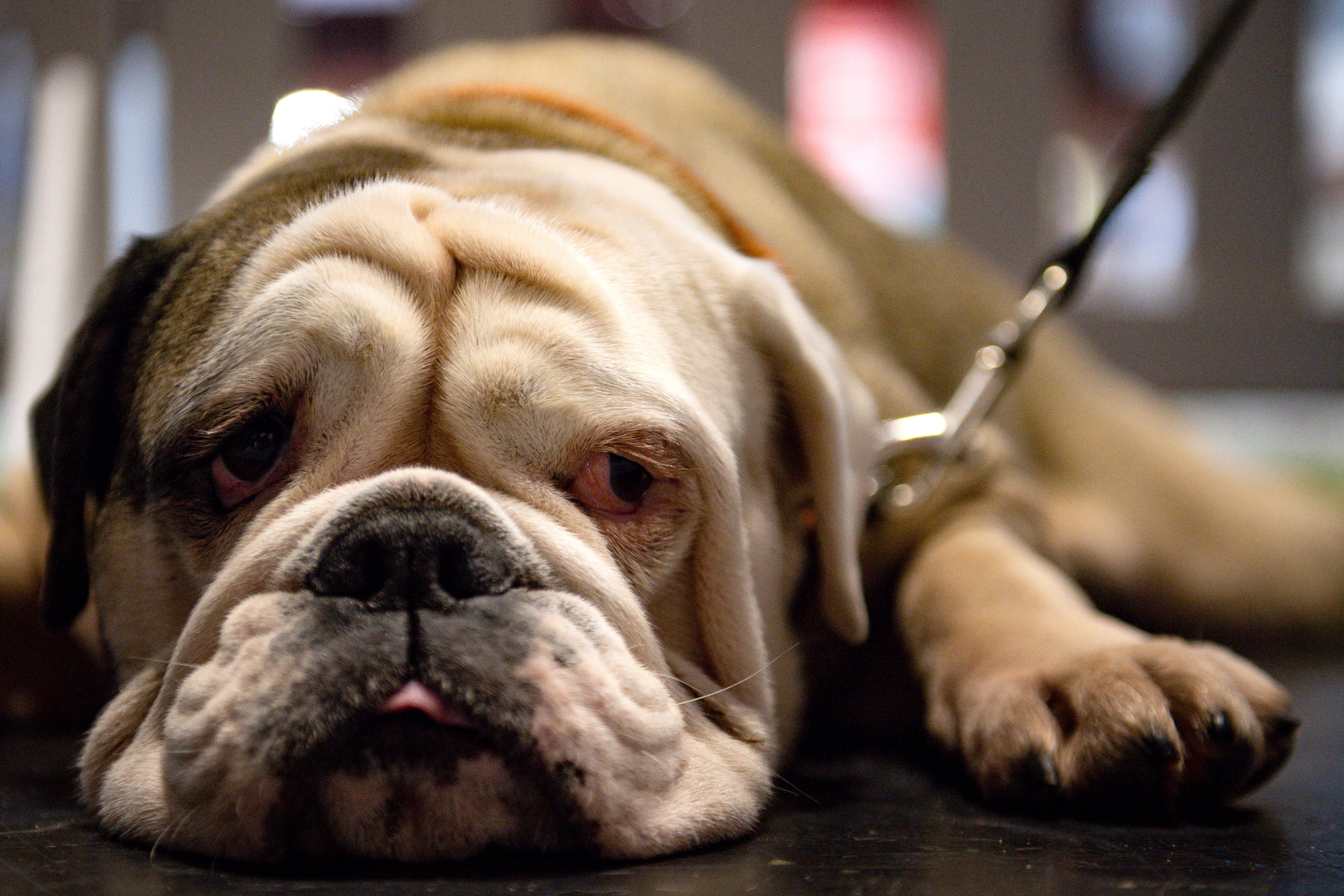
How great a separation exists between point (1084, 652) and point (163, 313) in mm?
1066

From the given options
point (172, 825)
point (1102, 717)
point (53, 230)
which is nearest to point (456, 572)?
point (172, 825)

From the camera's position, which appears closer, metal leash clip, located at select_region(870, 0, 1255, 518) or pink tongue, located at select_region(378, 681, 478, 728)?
pink tongue, located at select_region(378, 681, 478, 728)

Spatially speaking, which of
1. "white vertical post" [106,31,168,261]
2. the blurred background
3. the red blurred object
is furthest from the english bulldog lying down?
the red blurred object

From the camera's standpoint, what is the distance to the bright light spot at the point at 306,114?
1.59m

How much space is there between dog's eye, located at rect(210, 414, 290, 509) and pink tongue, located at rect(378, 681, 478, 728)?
1.09ft

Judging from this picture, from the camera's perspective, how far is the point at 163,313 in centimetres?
134

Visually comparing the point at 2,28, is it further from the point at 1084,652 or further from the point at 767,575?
the point at 1084,652

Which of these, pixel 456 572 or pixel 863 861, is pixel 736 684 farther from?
pixel 456 572

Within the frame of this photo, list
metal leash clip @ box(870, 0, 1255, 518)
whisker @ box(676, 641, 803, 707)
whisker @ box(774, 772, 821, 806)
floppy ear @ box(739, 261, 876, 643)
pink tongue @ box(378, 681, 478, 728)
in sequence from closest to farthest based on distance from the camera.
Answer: pink tongue @ box(378, 681, 478, 728)
whisker @ box(676, 641, 803, 707)
whisker @ box(774, 772, 821, 806)
floppy ear @ box(739, 261, 876, 643)
metal leash clip @ box(870, 0, 1255, 518)

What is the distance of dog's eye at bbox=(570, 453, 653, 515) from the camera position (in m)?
1.24

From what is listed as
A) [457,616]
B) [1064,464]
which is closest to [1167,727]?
[457,616]

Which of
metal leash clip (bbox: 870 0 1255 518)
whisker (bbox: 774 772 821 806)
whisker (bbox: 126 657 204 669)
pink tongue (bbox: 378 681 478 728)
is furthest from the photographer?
metal leash clip (bbox: 870 0 1255 518)

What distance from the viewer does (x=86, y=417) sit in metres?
1.36

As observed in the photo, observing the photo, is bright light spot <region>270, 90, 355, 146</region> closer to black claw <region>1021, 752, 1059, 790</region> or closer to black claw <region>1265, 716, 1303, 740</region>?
black claw <region>1021, 752, 1059, 790</region>
